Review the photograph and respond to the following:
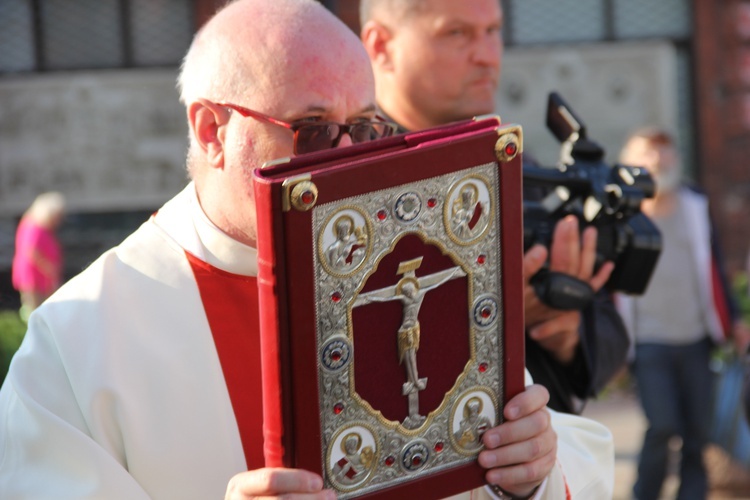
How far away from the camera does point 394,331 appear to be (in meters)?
1.88

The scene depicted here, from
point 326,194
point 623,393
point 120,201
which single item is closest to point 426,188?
point 326,194

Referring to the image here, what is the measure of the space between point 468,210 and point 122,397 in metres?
0.65

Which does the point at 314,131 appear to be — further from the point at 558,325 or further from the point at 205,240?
the point at 558,325

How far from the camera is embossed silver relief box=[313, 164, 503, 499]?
5.93 feet

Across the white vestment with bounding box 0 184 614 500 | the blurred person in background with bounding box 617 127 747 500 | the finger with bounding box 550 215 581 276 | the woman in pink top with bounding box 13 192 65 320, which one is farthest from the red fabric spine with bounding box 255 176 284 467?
the woman in pink top with bounding box 13 192 65 320

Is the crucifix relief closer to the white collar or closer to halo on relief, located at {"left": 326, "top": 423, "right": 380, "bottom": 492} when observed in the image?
halo on relief, located at {"left": 326, "top": 423, "right": 380, "bottom": 492}

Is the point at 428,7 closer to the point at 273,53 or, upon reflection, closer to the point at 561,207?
the point at 561,207

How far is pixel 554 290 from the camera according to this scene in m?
2.92

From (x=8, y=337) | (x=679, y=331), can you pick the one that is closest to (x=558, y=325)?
(x=679, y=331)

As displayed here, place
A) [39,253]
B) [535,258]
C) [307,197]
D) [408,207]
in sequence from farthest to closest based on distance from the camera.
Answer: [39,253], [535,258], [408,207], [307,197]

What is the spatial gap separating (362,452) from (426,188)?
408 millimetres

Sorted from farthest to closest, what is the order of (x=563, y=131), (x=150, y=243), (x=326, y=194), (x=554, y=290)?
(x=563, y=131)
(x=554, y=290)
(x=150, y=243)
(x=326, y=194)

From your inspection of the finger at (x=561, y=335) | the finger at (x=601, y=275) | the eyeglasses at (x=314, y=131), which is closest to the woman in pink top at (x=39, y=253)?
the finger at (x=561, y=335)

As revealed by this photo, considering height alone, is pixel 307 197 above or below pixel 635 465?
above
